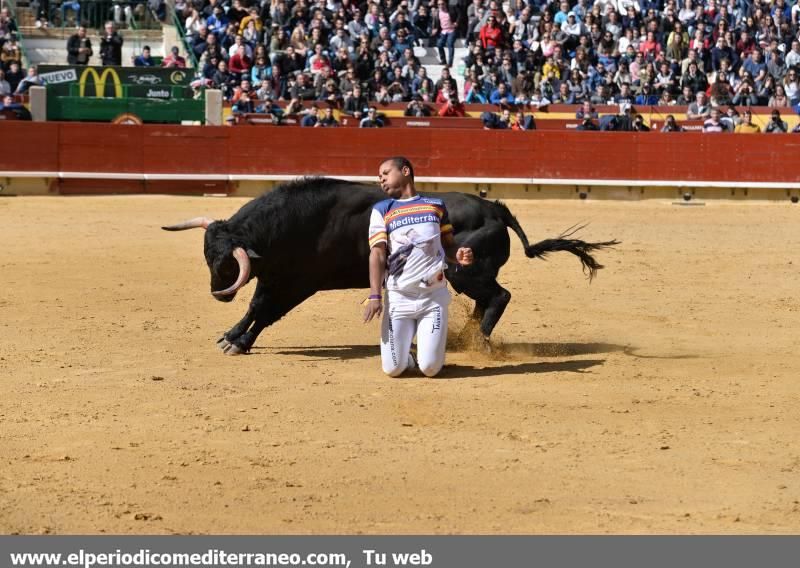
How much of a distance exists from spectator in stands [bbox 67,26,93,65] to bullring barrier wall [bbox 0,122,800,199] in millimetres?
2957

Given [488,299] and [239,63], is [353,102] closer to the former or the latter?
[239,63]

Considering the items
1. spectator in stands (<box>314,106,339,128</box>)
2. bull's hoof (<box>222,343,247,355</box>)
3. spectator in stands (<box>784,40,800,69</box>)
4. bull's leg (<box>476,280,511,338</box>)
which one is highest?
spectator in stands (<box>784,40,800,69</box>)

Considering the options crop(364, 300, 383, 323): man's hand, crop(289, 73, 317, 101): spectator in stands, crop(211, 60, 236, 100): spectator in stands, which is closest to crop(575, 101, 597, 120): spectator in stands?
crop(289, 73, 317, 101): spectator in stands

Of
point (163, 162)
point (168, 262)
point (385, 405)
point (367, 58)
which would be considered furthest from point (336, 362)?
point (367, 58)

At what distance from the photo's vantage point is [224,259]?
884 centimetres

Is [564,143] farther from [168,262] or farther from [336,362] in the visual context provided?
[336,362]

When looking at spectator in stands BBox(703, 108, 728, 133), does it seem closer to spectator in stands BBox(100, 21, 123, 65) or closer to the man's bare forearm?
spectator in stands BBox(100, 21, 123, 65)

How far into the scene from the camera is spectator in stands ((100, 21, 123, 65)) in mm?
23953

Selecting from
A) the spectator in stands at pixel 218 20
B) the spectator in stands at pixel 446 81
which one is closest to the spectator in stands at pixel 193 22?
the spectator in stands at pixel 218 20

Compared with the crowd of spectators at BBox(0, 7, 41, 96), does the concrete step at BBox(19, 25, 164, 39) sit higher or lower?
higher

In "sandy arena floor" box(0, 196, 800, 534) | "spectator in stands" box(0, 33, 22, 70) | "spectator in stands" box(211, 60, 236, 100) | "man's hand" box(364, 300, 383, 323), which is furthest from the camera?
"spectator in stands" box(211, 60, 236, 100)

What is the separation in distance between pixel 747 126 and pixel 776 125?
0.51m

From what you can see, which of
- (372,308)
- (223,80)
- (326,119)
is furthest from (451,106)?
(372,308)

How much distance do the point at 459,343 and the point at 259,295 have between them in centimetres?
145
